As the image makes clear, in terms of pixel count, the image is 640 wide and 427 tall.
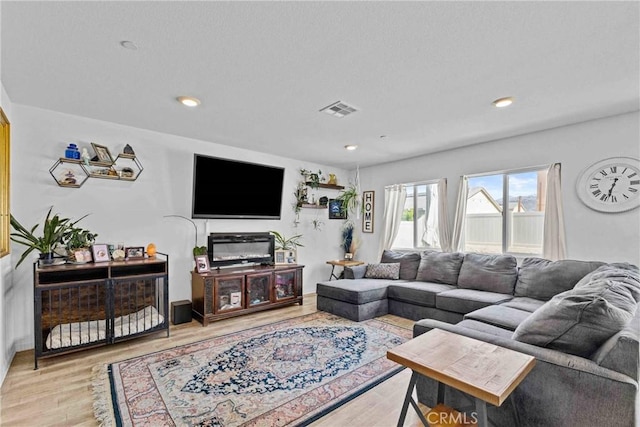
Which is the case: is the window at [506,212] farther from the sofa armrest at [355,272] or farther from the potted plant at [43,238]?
the potted plant at [43,238]

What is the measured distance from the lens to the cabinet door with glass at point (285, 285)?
432 cm

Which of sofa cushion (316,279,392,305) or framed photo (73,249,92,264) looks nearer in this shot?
framed photo (73,249,92,264)

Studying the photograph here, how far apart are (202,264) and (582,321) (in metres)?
3.67

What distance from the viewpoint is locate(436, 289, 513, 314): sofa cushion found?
10.5ft

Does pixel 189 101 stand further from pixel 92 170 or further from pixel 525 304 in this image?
pixel 525 304

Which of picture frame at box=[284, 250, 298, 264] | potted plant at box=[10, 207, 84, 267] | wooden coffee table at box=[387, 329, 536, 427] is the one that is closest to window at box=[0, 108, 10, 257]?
potted plant at box=[10, 207, 84, 267]

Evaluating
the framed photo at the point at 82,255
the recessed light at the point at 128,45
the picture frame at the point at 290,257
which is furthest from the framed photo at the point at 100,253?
the picture frame at the point at 290,257

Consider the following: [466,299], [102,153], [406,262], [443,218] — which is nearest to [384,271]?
[406,262]

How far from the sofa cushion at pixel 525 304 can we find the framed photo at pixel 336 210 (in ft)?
10.6

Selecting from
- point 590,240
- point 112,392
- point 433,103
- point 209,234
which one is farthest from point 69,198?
point 590,240

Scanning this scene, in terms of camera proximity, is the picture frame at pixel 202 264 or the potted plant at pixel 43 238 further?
the picture frame at pixel 202 264

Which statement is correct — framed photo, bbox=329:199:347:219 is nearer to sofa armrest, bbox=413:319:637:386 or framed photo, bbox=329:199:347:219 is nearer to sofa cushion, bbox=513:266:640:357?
sofa armrest, bbox=413:319:637:386

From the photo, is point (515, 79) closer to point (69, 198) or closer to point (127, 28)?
point (127, 28)

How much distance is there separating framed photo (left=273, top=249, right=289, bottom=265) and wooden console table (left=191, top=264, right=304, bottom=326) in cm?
19
